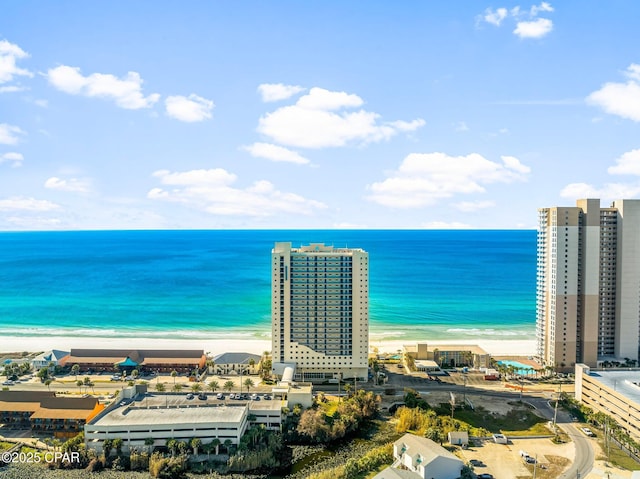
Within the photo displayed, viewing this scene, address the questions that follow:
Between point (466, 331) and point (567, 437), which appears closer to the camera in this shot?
point (567, 437)

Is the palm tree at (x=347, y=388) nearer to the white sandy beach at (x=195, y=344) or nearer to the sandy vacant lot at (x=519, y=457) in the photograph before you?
the sandy vacant lot at (x=519, y=457)

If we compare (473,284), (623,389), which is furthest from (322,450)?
(473,284)

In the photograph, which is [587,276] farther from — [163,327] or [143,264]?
[143,264]

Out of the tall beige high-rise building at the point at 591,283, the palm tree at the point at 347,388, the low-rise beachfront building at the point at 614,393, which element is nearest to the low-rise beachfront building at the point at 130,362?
the palm tree at the point at 347,388

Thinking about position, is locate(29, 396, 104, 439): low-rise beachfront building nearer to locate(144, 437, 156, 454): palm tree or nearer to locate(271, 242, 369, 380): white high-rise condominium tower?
locate(144, 437, 156, 454): palm tree

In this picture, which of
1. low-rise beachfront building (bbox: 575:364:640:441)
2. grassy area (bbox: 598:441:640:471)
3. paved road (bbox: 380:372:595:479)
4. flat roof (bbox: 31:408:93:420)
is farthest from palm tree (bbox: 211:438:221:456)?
low-rise beachfront building (bbox: 575:364:640:441)

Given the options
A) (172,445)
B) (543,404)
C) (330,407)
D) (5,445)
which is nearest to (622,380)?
(543,404)
